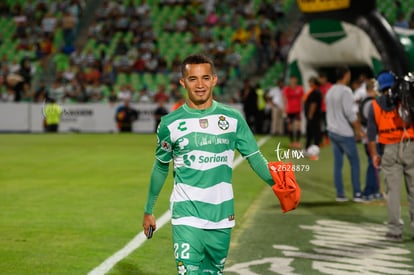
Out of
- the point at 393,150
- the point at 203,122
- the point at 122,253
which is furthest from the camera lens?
the point at 393,150

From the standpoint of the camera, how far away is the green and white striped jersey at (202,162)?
5.42m

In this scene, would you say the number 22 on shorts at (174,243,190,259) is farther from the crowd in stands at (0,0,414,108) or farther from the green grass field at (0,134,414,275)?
the crowd in stands at (0,0,414,108)

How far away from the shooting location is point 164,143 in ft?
18.2

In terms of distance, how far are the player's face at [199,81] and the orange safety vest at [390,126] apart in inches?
193

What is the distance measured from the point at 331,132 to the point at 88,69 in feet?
78.4

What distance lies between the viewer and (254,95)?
30.1 metres

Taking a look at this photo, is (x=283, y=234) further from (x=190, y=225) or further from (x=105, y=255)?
(x=190, y=225)

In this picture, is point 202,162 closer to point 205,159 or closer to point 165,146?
point 205,159

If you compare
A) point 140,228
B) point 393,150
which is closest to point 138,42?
point 140,228

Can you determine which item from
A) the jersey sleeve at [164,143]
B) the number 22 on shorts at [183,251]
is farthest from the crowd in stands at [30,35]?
the number 22 on shorts at [183,251]

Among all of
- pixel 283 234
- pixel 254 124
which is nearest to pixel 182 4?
pixel 254 124

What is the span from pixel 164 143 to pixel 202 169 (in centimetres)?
33

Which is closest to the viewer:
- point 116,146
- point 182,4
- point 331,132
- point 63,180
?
point 331,132

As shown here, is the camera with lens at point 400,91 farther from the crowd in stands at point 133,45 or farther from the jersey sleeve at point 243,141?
the crowd in stands at point 133,45
